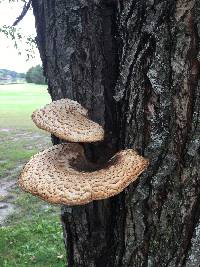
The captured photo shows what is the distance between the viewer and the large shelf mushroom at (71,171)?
1.94 meters

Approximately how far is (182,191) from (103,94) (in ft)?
2.23

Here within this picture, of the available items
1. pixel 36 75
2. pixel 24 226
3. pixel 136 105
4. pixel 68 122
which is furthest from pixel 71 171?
pixel 36 75

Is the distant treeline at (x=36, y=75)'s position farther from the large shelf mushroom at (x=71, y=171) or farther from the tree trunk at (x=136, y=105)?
the large shelf mushroom at (x=71, y=171)

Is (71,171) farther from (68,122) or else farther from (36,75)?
(36,75)

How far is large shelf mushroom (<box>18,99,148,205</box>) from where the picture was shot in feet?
6.37

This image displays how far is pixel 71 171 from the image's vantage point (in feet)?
7.25

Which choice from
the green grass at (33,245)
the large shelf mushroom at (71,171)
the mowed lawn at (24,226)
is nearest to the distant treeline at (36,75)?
the mowed lawn at (24,226)

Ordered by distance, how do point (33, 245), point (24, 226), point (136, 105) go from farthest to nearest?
point (24, 226)
point (33, 245)
point (136, 105)

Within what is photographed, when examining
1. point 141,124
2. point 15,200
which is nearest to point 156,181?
point 141,124

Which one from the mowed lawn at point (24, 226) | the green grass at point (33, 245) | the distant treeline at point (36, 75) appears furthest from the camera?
the distant treeline at point (36, 75)

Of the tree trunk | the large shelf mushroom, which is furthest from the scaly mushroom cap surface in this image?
the tree trunk

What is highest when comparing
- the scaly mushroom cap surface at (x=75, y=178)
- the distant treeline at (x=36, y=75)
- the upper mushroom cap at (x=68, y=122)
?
the upper mushroom cap at (x=68, y=122)

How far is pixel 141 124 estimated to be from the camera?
2086 mm

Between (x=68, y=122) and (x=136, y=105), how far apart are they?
0.36m
